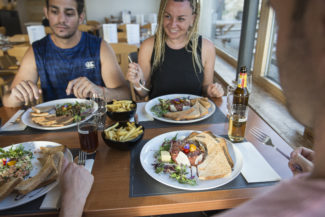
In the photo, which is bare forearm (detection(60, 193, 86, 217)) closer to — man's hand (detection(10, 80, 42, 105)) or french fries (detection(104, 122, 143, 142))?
french fries (detection(104, 122, 143, 142))

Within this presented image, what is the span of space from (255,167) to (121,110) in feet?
2.71

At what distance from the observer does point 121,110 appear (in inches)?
58.9

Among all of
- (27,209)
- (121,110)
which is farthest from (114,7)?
(27,209)

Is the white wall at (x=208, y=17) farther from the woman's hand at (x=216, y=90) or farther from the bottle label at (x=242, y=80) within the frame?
the bottle label at (x=242, y=80)

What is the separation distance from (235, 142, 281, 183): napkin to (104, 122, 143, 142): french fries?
503 mm

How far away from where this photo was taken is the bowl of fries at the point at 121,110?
1.46 meters

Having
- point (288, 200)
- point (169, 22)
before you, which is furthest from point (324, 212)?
point (169, 22)

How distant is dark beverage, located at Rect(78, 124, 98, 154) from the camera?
1135mm

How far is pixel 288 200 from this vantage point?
325 mm

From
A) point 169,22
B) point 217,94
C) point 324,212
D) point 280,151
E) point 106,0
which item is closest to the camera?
point 324,212

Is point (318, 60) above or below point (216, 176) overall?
above

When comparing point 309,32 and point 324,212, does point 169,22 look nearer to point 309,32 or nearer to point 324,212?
point 309,32

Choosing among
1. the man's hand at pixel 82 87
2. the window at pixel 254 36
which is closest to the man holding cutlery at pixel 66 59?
the man's hand at pixel 82 87

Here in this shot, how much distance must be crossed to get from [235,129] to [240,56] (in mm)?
1722
